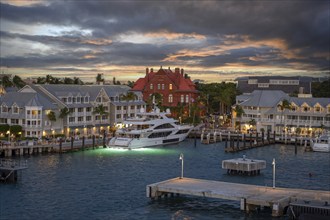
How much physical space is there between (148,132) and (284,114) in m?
35.3

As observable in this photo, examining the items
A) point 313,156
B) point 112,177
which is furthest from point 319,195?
point 313,156

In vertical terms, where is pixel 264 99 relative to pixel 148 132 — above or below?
above

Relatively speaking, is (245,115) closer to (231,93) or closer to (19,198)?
(231,93)

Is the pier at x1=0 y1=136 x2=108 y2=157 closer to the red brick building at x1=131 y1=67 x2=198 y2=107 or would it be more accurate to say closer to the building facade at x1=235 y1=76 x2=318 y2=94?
→ the red brick building at x1=131 y1=67 x2=198 y2=107

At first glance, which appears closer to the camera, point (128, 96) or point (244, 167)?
point (244, 167)

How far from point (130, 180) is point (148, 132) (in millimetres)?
35673

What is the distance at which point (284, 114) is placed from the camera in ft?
398

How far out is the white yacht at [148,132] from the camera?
98500 mm

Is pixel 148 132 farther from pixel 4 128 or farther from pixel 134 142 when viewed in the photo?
pixel 4 128

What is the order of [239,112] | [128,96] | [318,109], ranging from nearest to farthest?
[318,109] < [128,96] < [239,112]

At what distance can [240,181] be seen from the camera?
67188 mm

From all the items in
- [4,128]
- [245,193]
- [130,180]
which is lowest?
[130,180]

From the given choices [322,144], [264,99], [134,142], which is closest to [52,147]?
[134,142]

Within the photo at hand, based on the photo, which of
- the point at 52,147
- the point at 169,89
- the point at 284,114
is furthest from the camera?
the point at 169,89
